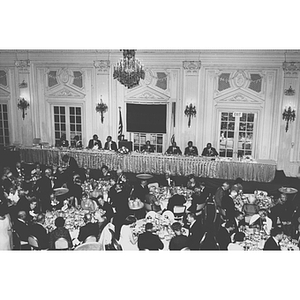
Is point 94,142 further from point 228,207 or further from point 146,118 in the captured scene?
point 228,207

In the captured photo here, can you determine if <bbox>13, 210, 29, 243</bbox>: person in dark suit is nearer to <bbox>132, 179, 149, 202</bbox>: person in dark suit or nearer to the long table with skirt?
→ <bbox>132, 179, 149, 202</bbox>: person in dark suit

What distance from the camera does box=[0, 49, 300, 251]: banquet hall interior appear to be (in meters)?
9.77

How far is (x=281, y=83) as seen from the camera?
518 inches

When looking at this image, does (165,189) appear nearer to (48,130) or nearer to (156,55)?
(156,55)

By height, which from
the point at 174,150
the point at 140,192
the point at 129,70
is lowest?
the point at 140,192

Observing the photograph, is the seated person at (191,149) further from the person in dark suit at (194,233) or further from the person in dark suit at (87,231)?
the person in dark suit at (87,231)

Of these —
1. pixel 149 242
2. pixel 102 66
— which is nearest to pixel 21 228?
pixel 149 242

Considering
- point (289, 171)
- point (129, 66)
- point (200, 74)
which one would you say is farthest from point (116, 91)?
point (289, 171)

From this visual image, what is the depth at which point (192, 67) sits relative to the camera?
13.7 metres

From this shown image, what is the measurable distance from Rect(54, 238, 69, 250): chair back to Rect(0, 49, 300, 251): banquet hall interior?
1985 mm

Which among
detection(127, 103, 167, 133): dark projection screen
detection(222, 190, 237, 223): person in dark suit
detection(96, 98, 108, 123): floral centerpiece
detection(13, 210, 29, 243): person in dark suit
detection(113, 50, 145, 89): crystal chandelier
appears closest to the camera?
detection(13, 210, 29, 243): person in dark suit

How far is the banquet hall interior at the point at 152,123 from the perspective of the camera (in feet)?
32.0

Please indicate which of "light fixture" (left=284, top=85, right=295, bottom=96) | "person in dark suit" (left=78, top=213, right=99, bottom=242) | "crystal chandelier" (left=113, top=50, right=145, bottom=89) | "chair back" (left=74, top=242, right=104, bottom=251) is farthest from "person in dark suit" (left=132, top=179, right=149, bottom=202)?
"light fixture" (left=284, top=85, right=295, bottom=96)

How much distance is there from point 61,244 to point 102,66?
971 cm
